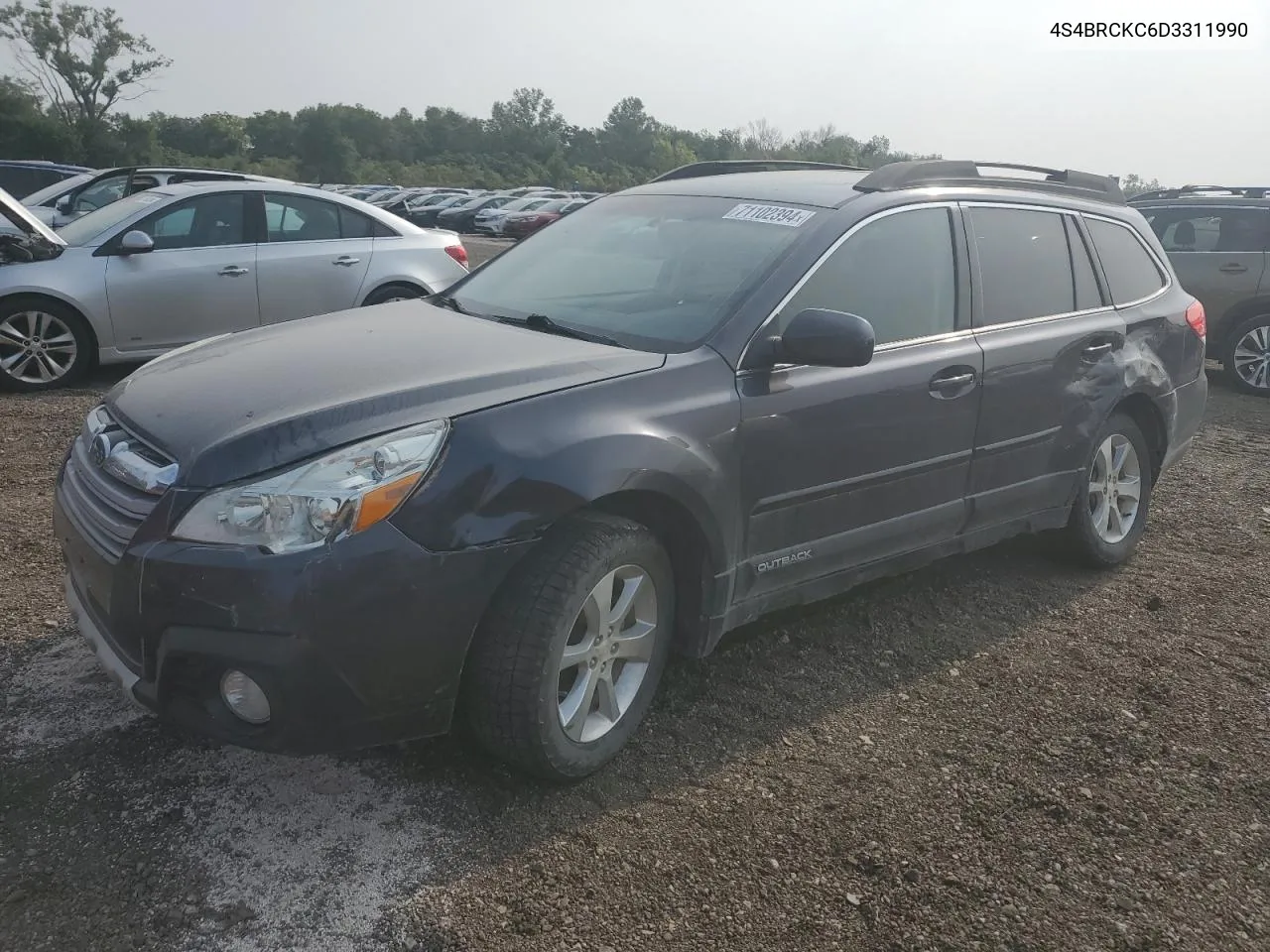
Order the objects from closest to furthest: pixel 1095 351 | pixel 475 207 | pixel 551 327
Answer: pixel 551 327 → pixel 1095 351 → pixel 475 207

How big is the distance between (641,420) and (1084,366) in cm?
233

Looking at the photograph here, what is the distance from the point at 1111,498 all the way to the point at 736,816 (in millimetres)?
2794

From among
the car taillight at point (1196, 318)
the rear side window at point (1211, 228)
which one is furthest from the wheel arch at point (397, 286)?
the rear side window at point (1211, 228)

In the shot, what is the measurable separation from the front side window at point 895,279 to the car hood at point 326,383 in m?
0.75

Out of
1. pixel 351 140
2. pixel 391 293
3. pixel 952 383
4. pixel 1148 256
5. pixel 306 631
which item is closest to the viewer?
pixel 306 631

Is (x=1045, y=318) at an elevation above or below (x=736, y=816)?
above

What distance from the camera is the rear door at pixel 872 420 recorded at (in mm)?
3248

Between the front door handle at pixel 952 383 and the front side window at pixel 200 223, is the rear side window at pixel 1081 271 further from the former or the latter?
the front side window at pixel 200 223

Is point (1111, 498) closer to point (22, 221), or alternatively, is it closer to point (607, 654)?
point (607, 654)

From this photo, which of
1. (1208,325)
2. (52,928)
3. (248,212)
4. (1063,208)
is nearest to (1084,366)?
(1063,208)

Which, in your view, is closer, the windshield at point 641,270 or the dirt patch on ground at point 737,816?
the dirt patch on ground at point 737,816

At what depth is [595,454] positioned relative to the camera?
2.75 m

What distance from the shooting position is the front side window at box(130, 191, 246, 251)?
7594mm

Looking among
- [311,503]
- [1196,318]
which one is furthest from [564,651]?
[1196,318]
